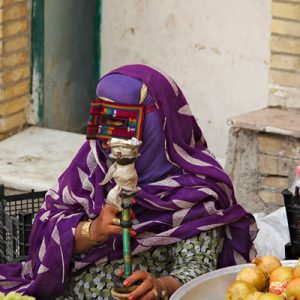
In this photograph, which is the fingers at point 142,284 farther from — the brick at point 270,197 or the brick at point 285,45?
the brick at point 285,45

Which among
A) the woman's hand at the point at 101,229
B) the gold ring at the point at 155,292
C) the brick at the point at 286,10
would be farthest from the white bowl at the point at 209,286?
the brick at the point at 286,10

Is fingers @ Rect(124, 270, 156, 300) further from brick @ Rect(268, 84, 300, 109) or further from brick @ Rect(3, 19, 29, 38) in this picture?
brick @ Rect(3, 19, 29, 38)

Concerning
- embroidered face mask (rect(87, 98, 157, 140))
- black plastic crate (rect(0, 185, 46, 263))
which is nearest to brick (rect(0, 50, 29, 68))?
black plastic crate (rect(0, 185, 46, 263))

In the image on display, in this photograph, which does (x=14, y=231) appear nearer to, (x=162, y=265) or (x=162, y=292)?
(x=162, y=265)

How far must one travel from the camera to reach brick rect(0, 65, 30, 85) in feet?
24.3

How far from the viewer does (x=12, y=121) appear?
24.9 feet

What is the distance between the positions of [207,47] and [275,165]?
46.2 inches

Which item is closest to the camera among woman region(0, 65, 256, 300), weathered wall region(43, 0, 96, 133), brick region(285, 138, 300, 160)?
woman region(0, 65, 256, 300)

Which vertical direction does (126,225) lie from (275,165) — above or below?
above

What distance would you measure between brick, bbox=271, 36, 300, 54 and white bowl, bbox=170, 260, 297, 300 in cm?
271

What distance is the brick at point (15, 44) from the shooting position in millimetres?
7352

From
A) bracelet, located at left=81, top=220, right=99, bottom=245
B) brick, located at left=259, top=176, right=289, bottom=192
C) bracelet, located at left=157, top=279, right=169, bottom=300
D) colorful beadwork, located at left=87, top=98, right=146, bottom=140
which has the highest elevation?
colorful beadwork, located at left=87, top=98, right=146, bottom=140

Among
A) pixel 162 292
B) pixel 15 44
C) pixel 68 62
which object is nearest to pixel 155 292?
pixel 162 292

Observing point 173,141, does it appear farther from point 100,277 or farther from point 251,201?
point 251,201
